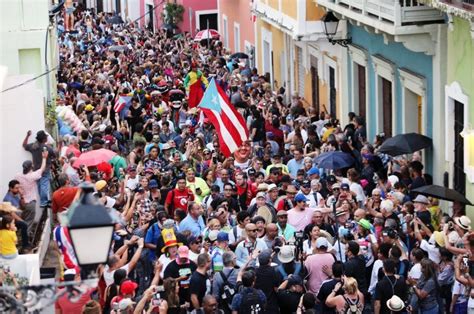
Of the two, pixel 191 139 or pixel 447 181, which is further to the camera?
pixel 191 139

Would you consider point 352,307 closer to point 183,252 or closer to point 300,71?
point 183,252

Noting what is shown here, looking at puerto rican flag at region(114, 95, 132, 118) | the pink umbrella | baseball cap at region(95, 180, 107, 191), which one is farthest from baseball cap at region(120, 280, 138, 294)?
the pink umbrella

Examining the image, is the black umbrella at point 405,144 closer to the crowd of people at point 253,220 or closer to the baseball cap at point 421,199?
the crowd of people at point 253,220

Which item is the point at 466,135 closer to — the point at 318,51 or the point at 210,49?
the point at 318,51

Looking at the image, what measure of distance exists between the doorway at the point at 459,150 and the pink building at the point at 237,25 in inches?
762

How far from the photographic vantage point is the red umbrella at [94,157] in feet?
63.7

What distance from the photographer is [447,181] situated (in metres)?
18.7

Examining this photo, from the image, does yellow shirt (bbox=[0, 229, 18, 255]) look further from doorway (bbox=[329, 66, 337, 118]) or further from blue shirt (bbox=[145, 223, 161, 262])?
doorway (bbox=[329, 66, 337, 118])

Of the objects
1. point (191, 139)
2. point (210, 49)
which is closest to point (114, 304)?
point (191, 139)

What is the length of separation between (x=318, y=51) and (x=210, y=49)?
12665 mm

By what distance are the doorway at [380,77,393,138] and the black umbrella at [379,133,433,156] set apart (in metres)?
3.22

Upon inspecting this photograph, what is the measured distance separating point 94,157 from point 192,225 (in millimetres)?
4128

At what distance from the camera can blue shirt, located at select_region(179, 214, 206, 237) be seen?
15781mm

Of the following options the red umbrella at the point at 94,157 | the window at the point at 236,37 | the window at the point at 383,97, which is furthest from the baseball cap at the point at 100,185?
the window at the point at 236,37
